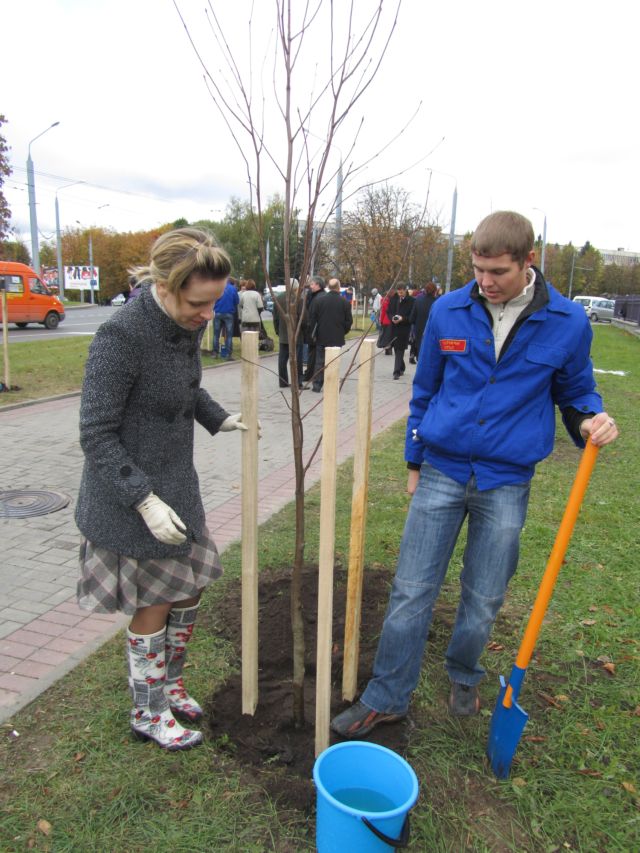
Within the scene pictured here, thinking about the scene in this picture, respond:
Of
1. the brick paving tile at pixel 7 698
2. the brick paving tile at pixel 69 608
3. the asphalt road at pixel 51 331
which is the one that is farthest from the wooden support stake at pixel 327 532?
the asphalt road at pixel 51 331

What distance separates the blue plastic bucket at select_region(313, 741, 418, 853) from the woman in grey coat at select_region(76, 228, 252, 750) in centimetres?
66

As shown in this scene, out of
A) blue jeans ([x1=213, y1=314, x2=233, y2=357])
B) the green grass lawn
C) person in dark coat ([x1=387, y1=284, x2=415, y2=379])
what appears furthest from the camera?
blue jeans ([x1=213, y1=314, x2=233, y2=357])

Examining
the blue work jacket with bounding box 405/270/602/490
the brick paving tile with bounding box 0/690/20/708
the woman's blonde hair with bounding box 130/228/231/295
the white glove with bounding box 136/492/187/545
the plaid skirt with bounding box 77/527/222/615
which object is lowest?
the brick paving tile with bounding box 0/690/20/708

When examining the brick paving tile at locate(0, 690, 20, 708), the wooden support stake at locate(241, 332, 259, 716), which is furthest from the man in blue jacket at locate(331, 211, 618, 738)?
the brick paving tile at locate(0, 690, 20, 708)

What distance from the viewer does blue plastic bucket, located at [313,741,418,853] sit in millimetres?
1661

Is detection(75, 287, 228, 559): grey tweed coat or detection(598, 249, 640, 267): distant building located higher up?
detection(598, 249, 640, 267): distant building

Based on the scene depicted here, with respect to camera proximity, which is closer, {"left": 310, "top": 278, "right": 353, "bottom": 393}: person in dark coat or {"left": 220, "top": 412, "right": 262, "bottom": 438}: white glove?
{"left": 220, "top": 412, "right": 262, "bottom": 438}: white glove

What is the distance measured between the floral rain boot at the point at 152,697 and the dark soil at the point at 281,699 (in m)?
0.16

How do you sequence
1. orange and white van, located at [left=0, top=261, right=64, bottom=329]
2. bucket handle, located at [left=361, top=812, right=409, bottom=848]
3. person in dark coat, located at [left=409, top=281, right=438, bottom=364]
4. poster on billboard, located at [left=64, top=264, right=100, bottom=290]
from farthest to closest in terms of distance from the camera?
1. poster on billboard, located at [left=64, top=264, right=100, bottom=290]
2. orange and white van, located at [left=0, top=261, right=64, bottom=329]
3. person in dark coat, located at [left=409, top=281, right=438, bottom=364]
4. bucket handle, located at [left=361, top=812, right=409, bottom=848]

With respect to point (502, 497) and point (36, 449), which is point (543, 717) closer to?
point (502, 497)

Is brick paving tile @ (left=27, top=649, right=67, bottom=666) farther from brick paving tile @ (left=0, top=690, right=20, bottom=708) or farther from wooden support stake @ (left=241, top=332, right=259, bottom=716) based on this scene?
wooden support stake @ (left=241, top=332, right=259, bottom=716)

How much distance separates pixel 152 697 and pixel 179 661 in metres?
→ 0.19

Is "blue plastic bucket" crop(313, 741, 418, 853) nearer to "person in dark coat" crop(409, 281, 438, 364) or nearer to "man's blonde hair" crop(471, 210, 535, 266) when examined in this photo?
"man's blonde hair" crop(471, 210, 535, 266)

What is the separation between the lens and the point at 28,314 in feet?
73.4
